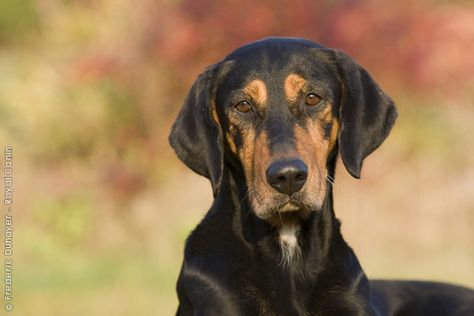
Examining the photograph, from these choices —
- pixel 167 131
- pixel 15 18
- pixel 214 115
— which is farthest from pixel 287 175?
pixel 15 18

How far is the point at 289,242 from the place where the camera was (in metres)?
5.94

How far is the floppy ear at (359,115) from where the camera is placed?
5863mm

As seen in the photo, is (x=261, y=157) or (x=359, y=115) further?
(x=359, y=115)

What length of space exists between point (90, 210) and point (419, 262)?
465cm

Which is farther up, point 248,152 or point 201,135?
point 201,135

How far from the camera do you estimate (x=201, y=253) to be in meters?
5.97

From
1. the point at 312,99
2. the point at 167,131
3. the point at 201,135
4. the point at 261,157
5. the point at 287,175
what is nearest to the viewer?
the point at 287,175

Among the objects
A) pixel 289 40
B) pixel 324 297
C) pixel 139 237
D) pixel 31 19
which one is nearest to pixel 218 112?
pixel 289 40

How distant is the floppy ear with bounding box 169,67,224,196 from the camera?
5.87 m

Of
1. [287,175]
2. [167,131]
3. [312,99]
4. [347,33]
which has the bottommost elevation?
[287,175]

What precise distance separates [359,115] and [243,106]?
0.65m

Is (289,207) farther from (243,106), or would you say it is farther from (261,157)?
(243,106)

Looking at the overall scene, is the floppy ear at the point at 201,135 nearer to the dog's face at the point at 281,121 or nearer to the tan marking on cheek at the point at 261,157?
the dog's face at the point at 281,121

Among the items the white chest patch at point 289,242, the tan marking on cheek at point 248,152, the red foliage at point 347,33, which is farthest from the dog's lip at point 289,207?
the red foliage at point 347,33
